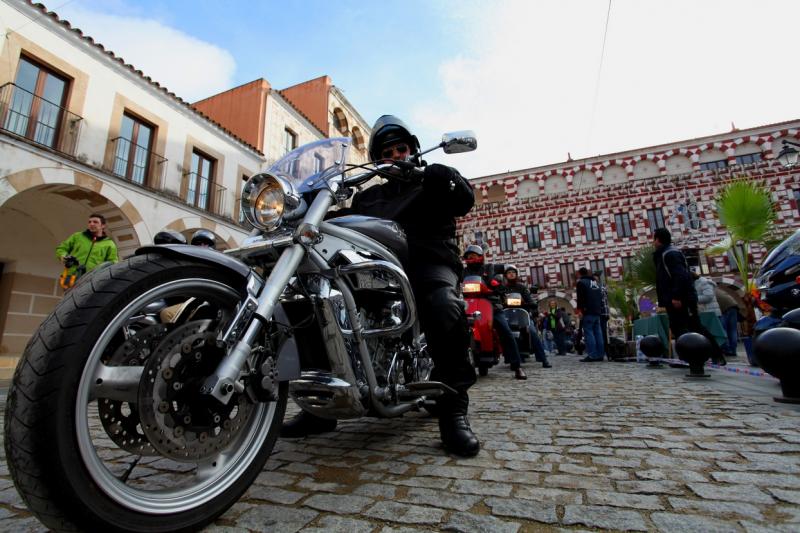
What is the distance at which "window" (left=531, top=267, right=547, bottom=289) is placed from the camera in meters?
27.1

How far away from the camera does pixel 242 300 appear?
1.40m

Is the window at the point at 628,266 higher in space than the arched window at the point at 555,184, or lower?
lower

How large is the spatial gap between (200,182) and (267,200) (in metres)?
12.5

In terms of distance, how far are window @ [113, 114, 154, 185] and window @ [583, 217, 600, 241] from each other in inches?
982

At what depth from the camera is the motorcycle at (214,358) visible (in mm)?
953

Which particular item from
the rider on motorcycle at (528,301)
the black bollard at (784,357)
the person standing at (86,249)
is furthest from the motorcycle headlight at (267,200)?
the rider on motorcycle at (528,301)

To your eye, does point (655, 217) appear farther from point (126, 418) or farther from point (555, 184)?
point (126, 418)

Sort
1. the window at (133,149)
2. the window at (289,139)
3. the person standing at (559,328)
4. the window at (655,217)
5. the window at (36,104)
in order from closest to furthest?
1. the window at (36,104)
2. the window at (133,149)
3. the person standing at (559,328)
4. the window at (289,139)
5. the window at (655,217)

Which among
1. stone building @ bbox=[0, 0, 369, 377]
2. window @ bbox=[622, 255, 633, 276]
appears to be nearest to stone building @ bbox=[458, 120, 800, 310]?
window @ bbox=[622, 255, 633, 276]

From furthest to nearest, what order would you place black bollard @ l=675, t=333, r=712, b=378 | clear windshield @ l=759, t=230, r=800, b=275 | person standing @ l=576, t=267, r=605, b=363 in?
1. person standing @ l=576, t=267, r=605, b=363
2. black bollard @ l=675, t=333, r=712, b=378
3. clear windshield @ l=759, t=230, r=800, b=275

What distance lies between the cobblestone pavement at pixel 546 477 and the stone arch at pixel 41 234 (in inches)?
384

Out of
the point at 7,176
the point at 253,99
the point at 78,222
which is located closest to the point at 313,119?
the point at 253,99

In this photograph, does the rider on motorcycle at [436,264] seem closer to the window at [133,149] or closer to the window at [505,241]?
the window at [133,149]

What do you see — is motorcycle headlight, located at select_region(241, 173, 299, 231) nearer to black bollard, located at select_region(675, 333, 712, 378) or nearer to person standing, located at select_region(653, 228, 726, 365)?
black bollard, located at select_region(675, 333, 712, 378)
